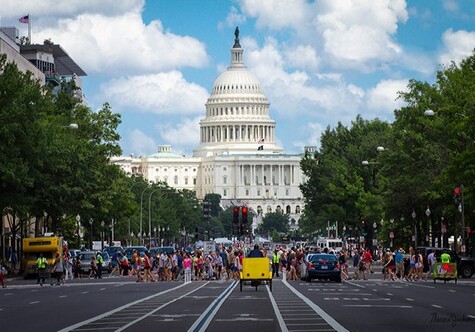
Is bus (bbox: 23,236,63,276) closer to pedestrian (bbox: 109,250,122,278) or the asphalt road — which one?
pedestrian (bbox: 109,250,122,278)

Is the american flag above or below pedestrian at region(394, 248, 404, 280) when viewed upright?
above

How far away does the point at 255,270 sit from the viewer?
5941 centimetres

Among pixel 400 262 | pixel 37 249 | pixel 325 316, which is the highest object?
pixel 37 249

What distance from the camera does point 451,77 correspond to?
9206cm

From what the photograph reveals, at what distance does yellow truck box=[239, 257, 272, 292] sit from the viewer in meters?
59.1

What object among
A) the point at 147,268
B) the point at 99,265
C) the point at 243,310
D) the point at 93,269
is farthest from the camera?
the point at 93,269

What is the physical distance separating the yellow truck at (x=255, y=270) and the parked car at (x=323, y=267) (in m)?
12.7

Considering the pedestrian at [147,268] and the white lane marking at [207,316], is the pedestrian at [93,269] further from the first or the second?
the white lane marking at [207,316]

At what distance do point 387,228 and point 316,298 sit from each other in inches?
3279

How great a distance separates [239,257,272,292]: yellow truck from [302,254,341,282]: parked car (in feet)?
41.6

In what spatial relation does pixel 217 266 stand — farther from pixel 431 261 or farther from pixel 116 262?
pixel 116 262

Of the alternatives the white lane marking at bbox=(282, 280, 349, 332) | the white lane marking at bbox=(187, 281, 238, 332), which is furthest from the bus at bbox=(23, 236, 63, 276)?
the white lane marking at bbox=(282, 280, 349, 332)

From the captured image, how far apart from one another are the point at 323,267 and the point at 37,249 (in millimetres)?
20131

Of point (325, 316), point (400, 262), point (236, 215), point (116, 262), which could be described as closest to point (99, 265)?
point (236, 215)
